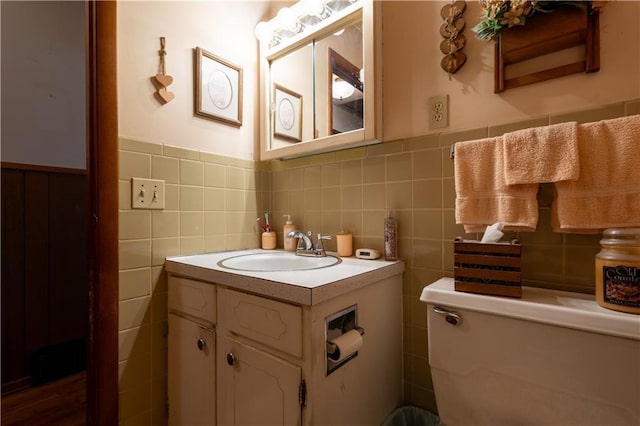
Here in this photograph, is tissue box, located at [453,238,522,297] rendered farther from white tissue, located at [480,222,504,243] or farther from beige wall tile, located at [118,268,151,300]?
beige wall tile, located at [118,268,151,300]

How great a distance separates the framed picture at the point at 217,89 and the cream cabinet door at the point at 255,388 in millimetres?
927

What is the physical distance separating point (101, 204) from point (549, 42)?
4.71 feet

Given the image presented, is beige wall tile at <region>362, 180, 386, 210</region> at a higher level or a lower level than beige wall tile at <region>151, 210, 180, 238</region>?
higher

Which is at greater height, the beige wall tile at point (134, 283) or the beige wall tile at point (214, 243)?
the beige wall tile at point (214, 243)

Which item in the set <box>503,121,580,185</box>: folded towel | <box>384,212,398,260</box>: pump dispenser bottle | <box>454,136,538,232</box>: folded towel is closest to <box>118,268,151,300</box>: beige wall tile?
<box>384,212,398,260</box>: pump dispenser bottle

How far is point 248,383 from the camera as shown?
83 cm

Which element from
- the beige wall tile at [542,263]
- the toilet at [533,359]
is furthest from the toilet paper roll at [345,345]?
the beige wall tile at [542,263]

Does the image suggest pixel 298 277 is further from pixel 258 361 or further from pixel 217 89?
pixel 217 89

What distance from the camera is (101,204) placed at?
954mm

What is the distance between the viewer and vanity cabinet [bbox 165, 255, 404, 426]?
2.32ft

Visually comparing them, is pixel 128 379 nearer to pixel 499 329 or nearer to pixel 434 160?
pixel 499 329

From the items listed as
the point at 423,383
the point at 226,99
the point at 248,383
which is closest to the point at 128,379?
the point at 248,383

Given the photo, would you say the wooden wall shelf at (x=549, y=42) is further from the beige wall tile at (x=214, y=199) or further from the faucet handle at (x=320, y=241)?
the beige wall tile at (x=214, y=199)

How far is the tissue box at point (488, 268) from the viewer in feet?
2.36
